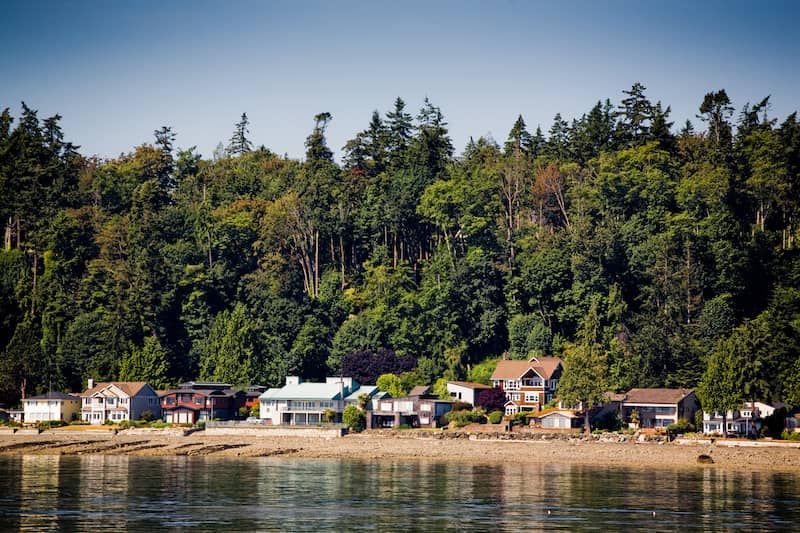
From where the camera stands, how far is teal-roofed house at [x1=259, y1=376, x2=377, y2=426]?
362ft

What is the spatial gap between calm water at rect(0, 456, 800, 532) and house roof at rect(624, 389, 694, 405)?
75.3 ft

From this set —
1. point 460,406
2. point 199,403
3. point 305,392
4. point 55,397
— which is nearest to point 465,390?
point 460,406

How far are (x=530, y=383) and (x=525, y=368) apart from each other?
5.55ft

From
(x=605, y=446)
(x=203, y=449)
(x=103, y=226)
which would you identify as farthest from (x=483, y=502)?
(x=103, y=226)

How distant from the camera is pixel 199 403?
369 ft

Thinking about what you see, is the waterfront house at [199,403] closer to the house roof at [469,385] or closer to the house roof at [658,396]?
the house roof at [469,385]

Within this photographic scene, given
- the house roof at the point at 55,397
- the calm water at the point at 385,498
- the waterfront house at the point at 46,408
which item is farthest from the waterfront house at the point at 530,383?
the waterfront house at the point at 46,408

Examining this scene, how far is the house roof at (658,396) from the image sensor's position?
99500mm

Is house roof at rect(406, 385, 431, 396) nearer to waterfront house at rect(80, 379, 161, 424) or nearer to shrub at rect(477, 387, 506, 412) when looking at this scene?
shrub at rect(477, 387, 506, 412)

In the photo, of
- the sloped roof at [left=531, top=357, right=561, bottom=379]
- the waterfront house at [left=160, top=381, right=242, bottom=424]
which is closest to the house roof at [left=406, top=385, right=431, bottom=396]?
the sloped roof at [left=531, top=357, right=561, bottom=379]

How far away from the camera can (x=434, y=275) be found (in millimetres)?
124000

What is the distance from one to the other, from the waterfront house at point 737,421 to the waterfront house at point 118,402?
54.3 m

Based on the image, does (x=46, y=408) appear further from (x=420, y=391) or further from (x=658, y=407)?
(x=658, y=407)

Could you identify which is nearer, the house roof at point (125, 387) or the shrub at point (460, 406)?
the shrub at point (460, 406)
